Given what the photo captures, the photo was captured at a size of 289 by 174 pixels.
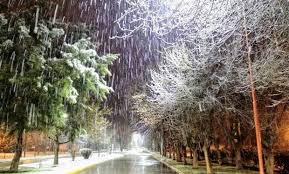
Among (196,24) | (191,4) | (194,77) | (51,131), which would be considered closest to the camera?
(191,4)

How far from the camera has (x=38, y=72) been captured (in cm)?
2225

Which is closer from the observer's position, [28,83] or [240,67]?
[240,67]

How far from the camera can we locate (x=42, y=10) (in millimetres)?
25656

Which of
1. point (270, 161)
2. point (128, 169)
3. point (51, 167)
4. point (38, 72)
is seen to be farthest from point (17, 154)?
point (270, 161)

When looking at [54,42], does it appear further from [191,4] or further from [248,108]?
[191,4]

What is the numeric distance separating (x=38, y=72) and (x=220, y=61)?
11994mm

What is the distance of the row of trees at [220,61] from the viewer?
9812 mm

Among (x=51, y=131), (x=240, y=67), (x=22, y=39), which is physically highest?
(x=22, y=39)

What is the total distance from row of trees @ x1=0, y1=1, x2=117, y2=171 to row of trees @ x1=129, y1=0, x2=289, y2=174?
568 centimetres

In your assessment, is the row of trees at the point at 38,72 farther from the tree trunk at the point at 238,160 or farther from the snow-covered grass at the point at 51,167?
the tree trunk at the point at 238,160

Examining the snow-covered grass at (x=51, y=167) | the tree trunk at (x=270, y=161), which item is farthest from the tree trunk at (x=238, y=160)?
the snow-covered grass at (x=51, y=167)

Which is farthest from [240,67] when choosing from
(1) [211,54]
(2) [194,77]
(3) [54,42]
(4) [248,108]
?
(3) [54,42]

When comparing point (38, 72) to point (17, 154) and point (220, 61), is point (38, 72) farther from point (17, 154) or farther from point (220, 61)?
point (220, 61)

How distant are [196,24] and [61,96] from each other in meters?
13.8
